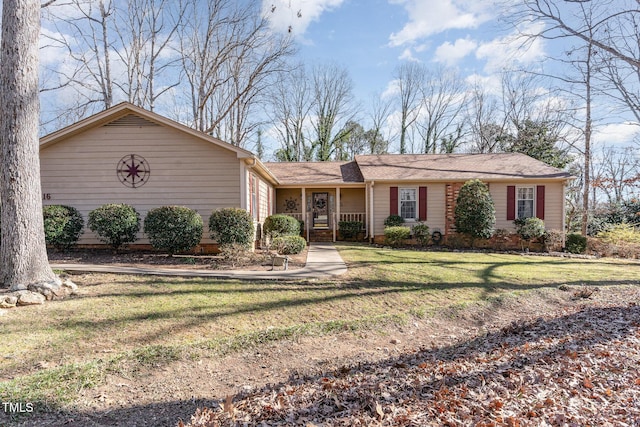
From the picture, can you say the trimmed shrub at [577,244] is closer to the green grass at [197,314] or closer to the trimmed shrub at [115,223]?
the green grass at [197,314]

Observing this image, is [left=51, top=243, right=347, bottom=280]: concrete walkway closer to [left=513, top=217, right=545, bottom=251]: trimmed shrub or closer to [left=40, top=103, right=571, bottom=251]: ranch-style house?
[left=40, top=103, right=571, bottom=251]: ranch-style house

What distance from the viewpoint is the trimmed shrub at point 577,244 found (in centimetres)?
1243

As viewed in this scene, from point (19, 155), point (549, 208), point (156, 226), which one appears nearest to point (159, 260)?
point (156, 226)

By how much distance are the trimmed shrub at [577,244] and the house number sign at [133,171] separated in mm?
15554

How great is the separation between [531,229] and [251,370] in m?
12.9

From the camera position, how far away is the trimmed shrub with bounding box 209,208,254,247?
8258 mm

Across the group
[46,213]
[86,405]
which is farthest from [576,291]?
[46,213]

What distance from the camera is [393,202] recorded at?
44.3ft

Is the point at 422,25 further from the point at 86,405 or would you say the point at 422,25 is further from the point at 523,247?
A: the point at 86,405

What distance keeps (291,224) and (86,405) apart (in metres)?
9.02

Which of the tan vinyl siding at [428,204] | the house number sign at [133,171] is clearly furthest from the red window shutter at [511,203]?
the house number sign at [133,171]

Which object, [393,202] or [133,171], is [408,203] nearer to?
[393,202]

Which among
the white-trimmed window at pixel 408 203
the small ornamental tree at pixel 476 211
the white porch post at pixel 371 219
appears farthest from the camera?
the white-trimmed window at pixel 408 203

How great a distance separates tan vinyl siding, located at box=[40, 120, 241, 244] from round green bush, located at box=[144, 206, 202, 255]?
4.18 ft
